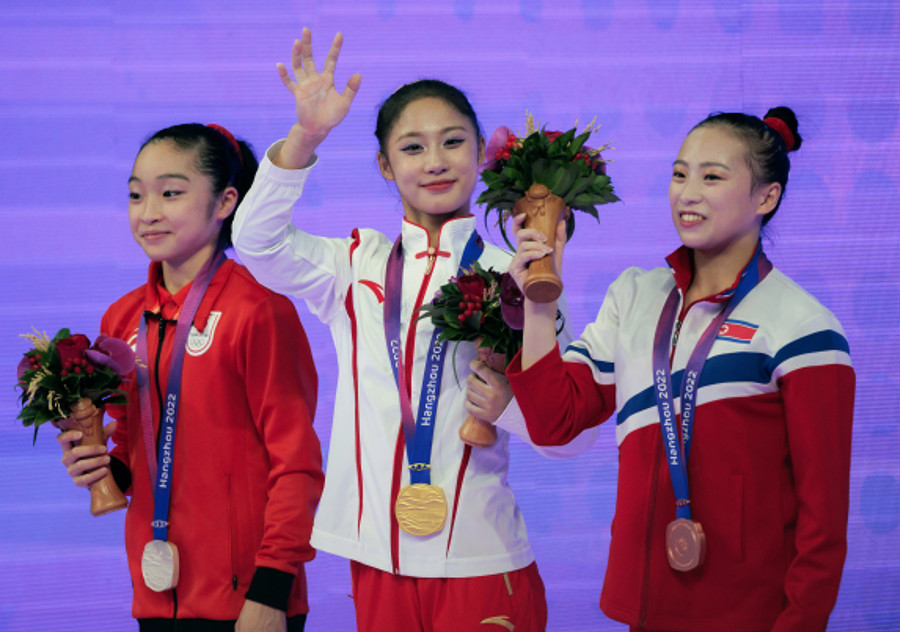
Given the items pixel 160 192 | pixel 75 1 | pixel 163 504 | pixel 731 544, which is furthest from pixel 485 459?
pixel 75 1

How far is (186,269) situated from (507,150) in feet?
3.56

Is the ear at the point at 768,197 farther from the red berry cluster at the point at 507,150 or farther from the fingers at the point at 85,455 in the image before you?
the fingers at the point at 85,455

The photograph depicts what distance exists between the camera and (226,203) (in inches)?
116

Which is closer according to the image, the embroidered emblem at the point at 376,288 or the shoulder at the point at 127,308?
the embroidered emblem at the point at 376,288

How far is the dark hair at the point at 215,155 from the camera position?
291 cm

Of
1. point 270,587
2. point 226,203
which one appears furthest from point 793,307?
point 226,203

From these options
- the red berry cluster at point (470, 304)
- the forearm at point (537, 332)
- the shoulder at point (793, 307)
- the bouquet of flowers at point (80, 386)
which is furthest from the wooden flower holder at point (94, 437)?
the shoulder at point (793, 307)

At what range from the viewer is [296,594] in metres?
2.70

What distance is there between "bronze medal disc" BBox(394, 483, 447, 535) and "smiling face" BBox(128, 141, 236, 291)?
3.13 feet

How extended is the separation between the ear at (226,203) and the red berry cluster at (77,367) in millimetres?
571

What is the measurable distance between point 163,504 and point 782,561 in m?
1.54

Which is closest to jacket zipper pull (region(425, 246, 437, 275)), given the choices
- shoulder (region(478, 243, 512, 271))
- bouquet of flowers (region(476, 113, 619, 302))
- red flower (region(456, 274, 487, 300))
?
shoulder (region(478, 243, 512, 271))

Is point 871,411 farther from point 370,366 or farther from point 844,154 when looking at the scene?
point 370,366

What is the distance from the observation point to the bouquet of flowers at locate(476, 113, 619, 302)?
2.26 metres
